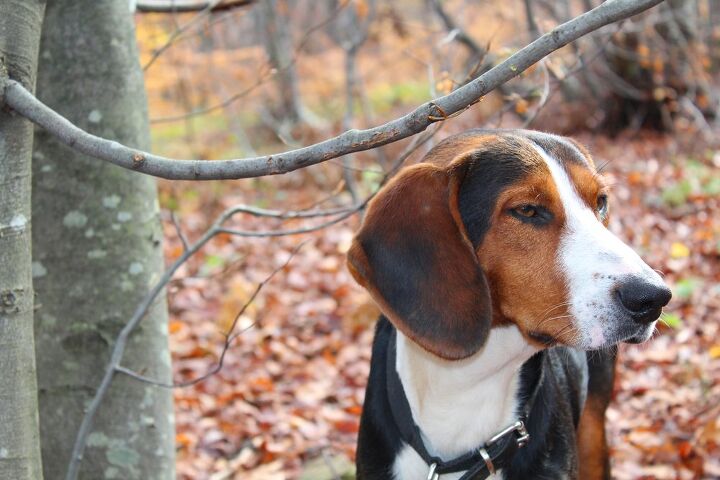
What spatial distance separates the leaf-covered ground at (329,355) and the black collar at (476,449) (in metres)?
1.09

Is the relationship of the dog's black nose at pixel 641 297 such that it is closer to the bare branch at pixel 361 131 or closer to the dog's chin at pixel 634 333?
the dog's chin at pixel 634 333

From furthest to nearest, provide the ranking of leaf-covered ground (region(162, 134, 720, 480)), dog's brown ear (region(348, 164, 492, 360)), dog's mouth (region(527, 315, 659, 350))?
leaf-covered ground (region(162, 134, 720, 480)), dog's brown ear (region(348, 164, 492, 360)), dog's mouth (region(527, 315, 659, 350))

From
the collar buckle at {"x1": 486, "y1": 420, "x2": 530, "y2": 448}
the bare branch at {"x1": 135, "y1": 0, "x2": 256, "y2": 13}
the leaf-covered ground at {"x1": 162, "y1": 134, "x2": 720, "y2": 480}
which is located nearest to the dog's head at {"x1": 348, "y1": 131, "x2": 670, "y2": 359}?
the collar buckle at {"x1": 486, "y1": 420, "x2": 530, "y2": 448}

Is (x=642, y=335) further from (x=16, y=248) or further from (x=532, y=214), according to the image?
(x=16, y=248)

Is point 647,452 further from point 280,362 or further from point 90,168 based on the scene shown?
point 90,168

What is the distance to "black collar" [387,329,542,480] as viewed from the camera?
9.99 feet

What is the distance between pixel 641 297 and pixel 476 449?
2.92ft

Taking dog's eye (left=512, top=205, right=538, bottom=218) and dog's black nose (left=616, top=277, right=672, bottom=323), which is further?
dog's eye (left=512, top=205, right=538, bottom=218)

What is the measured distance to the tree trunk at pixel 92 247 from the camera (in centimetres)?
340

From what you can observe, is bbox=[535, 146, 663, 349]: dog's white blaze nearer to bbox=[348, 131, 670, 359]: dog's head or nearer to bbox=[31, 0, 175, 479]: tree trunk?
bbox=[348, 131, 670, 359]: dog's head

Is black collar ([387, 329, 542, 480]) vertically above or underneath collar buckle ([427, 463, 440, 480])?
above

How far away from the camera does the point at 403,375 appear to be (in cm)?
322

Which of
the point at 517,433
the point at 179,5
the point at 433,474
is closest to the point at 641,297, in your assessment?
the point at 517,433

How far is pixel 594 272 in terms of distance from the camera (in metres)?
2.68
